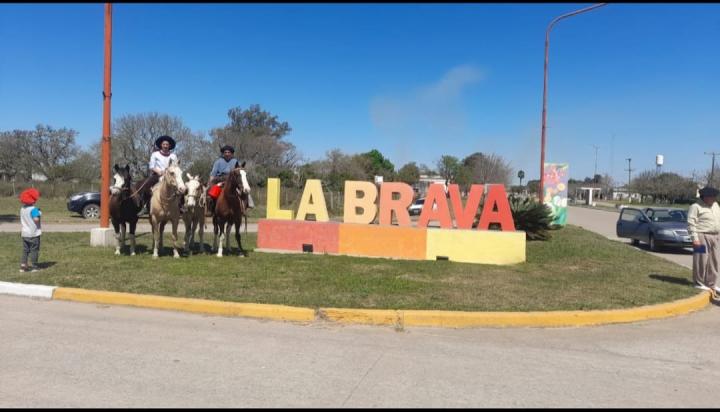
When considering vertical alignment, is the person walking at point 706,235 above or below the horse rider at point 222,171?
below

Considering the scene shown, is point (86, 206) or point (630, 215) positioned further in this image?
point (86, 206)

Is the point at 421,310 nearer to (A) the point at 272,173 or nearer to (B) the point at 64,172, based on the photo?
(A) the point at 272,173

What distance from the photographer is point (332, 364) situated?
17.0 feet

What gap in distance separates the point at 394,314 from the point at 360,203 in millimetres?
6192

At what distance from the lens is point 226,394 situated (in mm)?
4355

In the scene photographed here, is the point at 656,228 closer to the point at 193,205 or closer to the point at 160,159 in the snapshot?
the point at 193,205

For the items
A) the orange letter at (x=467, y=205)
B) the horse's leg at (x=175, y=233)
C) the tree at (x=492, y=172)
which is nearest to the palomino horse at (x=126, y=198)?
the horse's leg at (x=175, y=233)

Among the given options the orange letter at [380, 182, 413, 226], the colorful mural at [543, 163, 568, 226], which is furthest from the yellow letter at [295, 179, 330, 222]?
the colorful mural at [543, 163, 568, 226]

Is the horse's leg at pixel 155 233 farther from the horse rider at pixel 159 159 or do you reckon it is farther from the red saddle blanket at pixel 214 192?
the red saddle blanket at pixel 214 192

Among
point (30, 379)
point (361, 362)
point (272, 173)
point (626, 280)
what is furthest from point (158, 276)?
point (272, 173)

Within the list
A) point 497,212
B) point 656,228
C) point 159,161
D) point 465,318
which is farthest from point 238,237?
point 656,228

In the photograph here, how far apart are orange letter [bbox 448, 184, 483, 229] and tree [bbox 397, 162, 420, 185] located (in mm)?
60735

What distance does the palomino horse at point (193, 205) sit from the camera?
35.7 ft

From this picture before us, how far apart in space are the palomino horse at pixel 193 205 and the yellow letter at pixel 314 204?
8.66 feet
